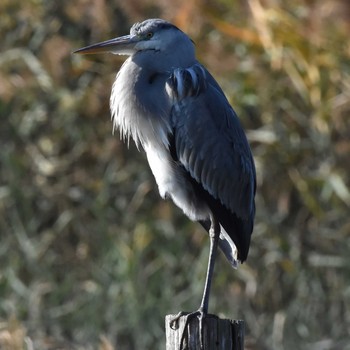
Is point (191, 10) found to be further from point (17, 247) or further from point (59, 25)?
point (17, 247)

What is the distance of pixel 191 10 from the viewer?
732 cm

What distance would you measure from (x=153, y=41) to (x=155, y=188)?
279cm

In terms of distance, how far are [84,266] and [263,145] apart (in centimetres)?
137

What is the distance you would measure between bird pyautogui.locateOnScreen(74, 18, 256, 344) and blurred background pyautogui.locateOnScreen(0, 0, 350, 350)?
192cm

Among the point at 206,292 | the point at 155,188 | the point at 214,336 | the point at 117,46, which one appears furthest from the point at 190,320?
the point at 155,188

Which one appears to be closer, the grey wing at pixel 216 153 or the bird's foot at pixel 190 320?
the bird's foot at pixel 190 320

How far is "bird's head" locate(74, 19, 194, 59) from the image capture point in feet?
15.7

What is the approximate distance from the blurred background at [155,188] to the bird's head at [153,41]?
196 cm

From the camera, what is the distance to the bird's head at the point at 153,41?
15.7 ft

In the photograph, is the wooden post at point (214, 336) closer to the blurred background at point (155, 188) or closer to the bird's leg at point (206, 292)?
the bird's leg at point (206, 292)

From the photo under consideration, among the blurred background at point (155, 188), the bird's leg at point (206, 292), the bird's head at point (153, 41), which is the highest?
the bird's head at point (153, 41)

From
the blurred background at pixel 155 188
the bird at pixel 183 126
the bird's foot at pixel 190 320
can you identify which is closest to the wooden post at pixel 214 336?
the bird's foot at pixel 190 320

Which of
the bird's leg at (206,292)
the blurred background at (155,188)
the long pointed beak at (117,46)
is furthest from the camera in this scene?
the blurred background at (155,188)

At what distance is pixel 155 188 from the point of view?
7.52 m
